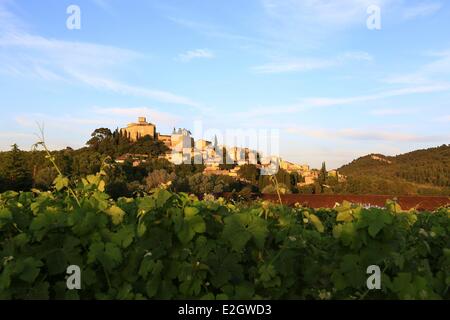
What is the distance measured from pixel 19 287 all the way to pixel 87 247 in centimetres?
45

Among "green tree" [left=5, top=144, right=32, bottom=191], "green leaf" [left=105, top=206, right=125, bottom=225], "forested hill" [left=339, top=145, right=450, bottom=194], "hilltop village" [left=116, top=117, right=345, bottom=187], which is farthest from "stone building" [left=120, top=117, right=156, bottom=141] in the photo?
"green leaf" [left=105, top=206, right=125, bottom=225]

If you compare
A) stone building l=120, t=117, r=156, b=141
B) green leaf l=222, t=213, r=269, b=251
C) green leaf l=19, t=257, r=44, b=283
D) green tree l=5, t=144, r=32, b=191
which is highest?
stone building l=120, t=117, r=156, b=141

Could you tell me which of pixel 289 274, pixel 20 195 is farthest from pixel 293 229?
pixel 20 195

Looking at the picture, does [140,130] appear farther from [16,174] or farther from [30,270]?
[30,270]

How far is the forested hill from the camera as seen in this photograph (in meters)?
92.4

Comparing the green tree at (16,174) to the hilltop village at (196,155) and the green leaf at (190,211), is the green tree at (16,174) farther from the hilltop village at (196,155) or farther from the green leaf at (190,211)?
the green leaf at (190,211)

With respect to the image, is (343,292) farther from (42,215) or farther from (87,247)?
(42,215)

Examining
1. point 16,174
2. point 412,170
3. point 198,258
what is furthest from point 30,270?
point 412,170

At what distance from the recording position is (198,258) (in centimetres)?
Result: 307

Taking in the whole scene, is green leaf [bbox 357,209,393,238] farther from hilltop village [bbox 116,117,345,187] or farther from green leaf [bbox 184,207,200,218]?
hilltop village [bbox 116,117,345,187]

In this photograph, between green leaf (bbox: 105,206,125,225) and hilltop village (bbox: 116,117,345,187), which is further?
hilltop village (bbox: 116,117,345,187)

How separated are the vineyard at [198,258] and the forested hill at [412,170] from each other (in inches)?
3258

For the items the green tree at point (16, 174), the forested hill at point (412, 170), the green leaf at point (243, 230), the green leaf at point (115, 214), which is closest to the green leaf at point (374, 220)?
the green leaf at point (243, 230)

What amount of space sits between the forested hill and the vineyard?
8276 centimetres
